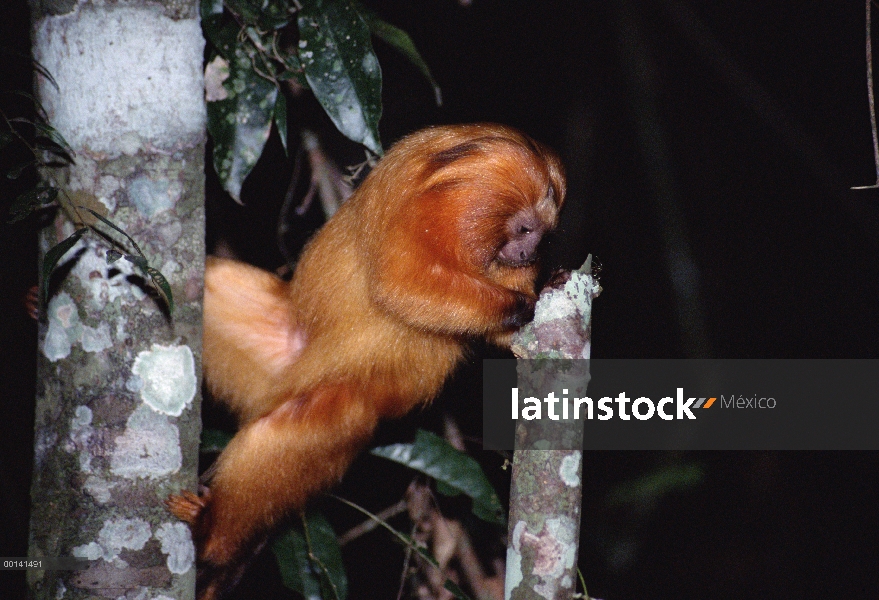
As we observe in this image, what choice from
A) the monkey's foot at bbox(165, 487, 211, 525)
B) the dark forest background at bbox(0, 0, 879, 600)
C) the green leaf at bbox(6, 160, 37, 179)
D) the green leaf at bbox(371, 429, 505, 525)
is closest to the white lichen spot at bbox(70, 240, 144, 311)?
the green leaf at bbox(6, 160, 37, 179)

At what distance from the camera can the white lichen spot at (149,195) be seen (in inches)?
80.8

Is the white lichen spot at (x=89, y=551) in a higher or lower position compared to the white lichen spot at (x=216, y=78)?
lower

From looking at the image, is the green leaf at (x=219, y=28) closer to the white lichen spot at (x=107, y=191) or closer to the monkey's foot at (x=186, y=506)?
the white lichen spot at (x=107, y=191)

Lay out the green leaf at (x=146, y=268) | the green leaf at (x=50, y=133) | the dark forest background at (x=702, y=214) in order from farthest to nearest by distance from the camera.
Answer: the dark forest background at (x=702, y=214) → the green leaf at (x=50, y=133) → the green leaf at (x=146, y=268)

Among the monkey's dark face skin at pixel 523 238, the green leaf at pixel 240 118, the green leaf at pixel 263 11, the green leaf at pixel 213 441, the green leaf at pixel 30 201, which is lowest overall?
the green leaf at pixel 213 441

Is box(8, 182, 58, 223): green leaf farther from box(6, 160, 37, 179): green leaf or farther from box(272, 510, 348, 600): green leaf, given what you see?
box(272, 510, 348, 600): green leaf

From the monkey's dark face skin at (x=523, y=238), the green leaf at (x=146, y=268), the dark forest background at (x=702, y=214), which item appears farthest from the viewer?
the dark forest background at (x=702, y=214)

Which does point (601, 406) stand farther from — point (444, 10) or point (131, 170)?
point (444, 10)

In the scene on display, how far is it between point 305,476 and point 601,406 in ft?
5.15

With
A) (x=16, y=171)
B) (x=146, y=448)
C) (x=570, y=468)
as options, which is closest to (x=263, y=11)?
(x=16, y=171)

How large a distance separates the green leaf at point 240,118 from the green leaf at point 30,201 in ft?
2.44

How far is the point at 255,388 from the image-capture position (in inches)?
127

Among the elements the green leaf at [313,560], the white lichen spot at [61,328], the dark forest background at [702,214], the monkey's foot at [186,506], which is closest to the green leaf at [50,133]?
the white lichen spot at [61,328]

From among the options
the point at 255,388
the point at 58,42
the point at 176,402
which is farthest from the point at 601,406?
the point at 58,42
